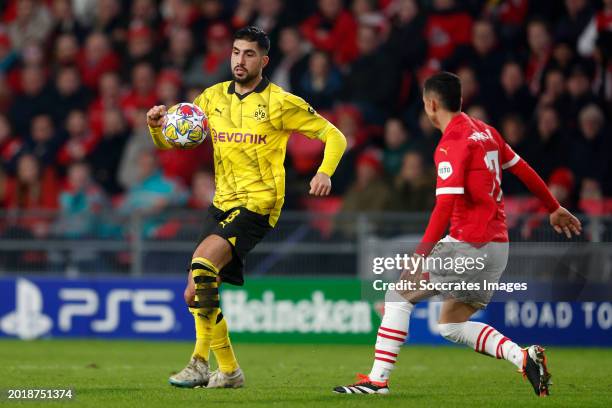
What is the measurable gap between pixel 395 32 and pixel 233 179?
26.6 ft

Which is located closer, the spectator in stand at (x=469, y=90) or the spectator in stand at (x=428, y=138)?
the spectator in stand at (x=428, y=138)

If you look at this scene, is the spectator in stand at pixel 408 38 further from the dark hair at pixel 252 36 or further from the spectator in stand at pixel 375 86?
the dark hair at pixel 252 36

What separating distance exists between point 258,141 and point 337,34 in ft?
28.4

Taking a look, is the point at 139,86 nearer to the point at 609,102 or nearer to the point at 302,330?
the point at 302,330

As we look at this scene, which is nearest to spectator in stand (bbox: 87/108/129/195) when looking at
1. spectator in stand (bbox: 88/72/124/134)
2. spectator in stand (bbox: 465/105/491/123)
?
spectator in stand (bbox: 88/72/124/134)

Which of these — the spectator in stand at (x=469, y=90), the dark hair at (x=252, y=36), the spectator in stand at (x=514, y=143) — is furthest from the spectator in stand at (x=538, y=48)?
the dark hair at (x=252, y=36)

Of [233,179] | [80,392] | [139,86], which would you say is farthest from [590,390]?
[139,86]

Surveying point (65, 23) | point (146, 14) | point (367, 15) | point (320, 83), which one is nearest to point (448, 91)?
point (320, 83)

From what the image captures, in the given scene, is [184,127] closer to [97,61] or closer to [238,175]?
[238,175]

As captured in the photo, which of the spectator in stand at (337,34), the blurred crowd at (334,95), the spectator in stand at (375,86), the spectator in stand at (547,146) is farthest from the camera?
the spectator in stand at (337,34)

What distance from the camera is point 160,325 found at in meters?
15.1

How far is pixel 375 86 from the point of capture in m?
16.3

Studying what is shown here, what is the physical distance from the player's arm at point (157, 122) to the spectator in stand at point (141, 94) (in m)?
8.65

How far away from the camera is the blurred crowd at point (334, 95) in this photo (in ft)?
49.2
